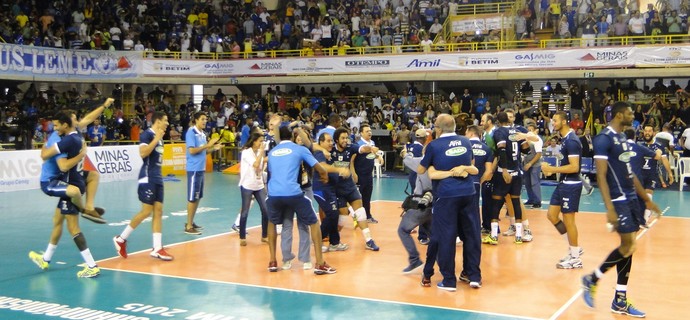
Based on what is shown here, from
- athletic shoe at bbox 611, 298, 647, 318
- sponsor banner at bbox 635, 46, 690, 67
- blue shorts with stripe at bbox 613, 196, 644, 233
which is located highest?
sponsor banner at bbox 635, 46, 690, 67

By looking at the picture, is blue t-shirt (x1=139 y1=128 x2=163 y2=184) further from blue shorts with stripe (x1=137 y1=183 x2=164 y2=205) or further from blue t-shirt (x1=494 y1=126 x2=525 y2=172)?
blue t-shirt (x1=494 y1=126 x2=525 y2=172)

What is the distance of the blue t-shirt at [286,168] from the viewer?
9.43 m

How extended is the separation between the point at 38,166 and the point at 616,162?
703 inches

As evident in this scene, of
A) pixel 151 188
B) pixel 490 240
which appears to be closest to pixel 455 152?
pixel 490 240

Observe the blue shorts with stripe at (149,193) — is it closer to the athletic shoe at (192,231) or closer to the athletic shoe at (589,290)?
the athletic shoe at (192,231)

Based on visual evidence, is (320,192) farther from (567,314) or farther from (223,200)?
(223,200)

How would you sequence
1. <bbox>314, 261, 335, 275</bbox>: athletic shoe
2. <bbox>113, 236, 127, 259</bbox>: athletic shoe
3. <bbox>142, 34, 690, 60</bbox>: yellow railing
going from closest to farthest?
1. <bbox>314, 261, 335, 275</bbox>: athletic shoe
2. <bbox>113, 236, 127, 259</bbox>: athletic shoe
3. <bbox>142, 34, 690, 60</bbox>: yellow railing

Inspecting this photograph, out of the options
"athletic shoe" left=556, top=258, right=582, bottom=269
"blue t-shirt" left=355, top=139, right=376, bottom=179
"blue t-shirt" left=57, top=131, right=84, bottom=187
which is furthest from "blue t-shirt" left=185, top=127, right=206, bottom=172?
"athletic shoe" left=556, top=258, right=582, bottom=269

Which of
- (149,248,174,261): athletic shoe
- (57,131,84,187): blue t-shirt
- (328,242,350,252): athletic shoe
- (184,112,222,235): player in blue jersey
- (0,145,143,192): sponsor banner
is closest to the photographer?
(57,131,84,187): blue t-shirt

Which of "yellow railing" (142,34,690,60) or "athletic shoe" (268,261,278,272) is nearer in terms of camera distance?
"athletic shoe" (268,261,278,272)

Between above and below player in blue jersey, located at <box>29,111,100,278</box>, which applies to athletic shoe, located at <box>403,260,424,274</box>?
below

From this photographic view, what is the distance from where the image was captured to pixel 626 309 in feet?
25.2

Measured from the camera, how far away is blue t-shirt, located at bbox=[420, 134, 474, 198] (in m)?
8.68

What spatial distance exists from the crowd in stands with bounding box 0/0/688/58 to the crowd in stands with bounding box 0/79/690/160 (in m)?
2.15
